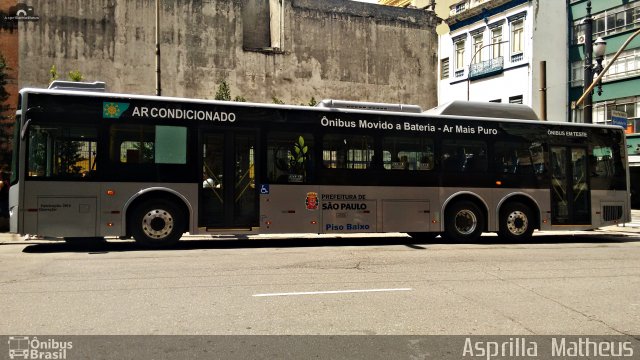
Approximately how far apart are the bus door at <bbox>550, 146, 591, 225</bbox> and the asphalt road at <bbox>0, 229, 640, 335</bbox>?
238cm

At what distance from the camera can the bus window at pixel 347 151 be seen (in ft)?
40.7

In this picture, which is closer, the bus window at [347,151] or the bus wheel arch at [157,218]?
the bus wheel arch at [157,218]

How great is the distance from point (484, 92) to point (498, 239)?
25.1m

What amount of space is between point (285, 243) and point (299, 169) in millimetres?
2199

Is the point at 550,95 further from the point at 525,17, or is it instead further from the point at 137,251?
the point at 137,251

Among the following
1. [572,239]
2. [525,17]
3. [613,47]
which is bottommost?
[572,239]

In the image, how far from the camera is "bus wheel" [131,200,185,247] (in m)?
11.2

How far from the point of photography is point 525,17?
1373 inches

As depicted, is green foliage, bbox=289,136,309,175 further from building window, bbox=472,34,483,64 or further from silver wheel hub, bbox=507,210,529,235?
building window, bbox=472,34,483,64

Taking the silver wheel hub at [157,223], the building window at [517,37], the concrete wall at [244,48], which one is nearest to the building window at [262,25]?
the concrete wall at [244,48]

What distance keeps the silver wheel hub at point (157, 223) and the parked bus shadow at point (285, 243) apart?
1.13ft

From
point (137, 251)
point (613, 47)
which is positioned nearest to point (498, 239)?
point (137, 251)

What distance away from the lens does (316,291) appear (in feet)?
22.9

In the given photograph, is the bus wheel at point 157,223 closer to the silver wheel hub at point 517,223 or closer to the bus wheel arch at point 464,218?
the bus wheel arch at point 464,218
